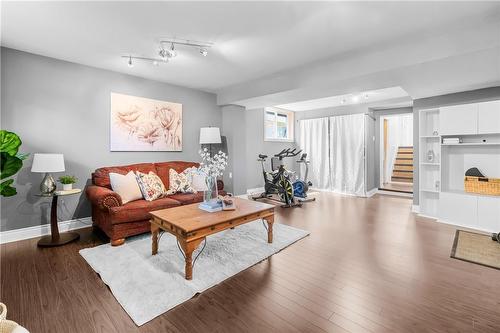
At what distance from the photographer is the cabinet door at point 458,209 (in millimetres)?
3551

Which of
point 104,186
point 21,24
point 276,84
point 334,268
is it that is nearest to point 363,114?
point 276,84

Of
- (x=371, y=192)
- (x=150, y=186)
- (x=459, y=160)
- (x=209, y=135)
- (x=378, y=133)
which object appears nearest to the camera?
(x=150, y=186)

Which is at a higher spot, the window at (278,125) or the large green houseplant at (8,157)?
the window at (278,125)

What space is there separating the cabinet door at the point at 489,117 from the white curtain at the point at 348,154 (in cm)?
268

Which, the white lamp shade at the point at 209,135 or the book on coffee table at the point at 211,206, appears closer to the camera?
the book on coffee table at the point at 211,206

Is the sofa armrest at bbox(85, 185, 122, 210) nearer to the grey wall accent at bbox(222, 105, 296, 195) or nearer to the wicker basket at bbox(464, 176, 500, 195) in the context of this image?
the grey wall accent at bbox(222, 105, 296, 195)

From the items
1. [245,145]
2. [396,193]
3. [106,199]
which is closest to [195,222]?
[106,199]

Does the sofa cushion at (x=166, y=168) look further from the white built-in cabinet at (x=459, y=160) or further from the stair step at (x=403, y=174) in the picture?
the stair step at (x=403, y=174)

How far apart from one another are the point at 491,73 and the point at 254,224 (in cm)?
366

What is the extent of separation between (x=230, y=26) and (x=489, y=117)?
12.9ft

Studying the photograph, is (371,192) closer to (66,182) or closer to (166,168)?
(166,168)

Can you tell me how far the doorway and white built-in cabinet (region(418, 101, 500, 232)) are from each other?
2963 mm

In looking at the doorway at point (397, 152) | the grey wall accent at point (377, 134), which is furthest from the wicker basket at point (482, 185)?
the doorway at point (397, 152)

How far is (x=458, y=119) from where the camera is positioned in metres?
3.71
